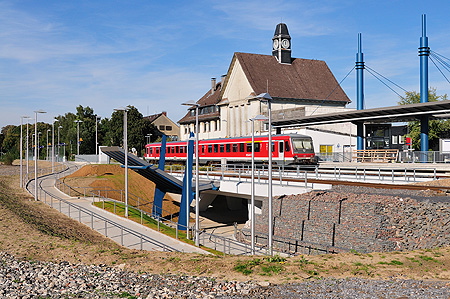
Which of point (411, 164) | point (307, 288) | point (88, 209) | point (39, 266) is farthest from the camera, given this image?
point (411, 164)

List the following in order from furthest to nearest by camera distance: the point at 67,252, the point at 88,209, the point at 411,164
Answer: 1. the point at 411,164
2. the point at 88,209
3. the point at 67,252

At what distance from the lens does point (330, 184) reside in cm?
2619

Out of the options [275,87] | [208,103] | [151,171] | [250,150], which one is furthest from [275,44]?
[151,171]

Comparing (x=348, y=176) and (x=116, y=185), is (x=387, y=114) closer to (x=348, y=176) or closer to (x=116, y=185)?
(x=348, y=176)

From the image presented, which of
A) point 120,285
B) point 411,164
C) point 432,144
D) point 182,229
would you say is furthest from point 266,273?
point 432,144

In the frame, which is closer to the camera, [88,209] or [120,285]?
[120,285]

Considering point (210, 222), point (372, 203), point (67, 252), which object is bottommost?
point (210, 222)

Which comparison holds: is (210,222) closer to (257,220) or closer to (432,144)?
(257,220)

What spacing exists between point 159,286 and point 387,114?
30.9m

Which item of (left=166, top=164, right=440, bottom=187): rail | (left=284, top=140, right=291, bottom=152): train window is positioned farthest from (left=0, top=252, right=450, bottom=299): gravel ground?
(left=284, top=140, right=291, bottom=152): train window

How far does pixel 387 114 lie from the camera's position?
39000 millimetres

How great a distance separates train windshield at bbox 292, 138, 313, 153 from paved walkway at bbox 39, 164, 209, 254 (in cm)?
1694

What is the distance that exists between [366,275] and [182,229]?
20290 mm

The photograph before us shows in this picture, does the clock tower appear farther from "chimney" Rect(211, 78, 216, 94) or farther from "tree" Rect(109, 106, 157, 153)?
"tree" Rect(109, 106, 157, 153)
